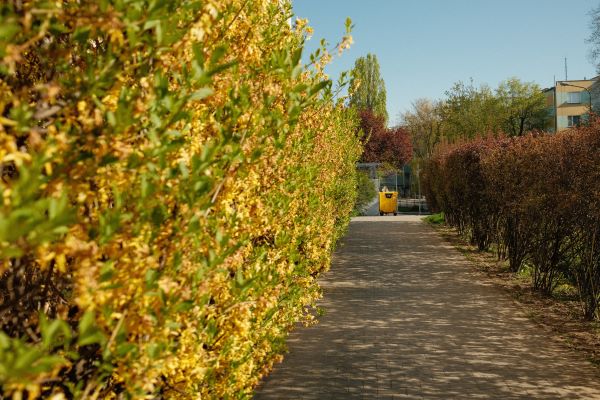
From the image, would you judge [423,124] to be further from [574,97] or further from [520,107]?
[574,97]

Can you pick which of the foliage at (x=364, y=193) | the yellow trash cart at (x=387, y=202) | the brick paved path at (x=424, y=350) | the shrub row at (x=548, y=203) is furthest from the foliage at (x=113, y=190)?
the yellow trash cart at (x=387, y=202)

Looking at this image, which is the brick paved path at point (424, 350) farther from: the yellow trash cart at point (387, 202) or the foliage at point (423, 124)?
the foliage at point (423, 124)

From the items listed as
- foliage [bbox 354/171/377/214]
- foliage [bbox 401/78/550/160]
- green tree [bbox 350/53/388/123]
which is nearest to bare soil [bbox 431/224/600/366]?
foliage [bbox 354/171/377/214]

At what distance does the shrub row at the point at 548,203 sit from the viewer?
358 inches

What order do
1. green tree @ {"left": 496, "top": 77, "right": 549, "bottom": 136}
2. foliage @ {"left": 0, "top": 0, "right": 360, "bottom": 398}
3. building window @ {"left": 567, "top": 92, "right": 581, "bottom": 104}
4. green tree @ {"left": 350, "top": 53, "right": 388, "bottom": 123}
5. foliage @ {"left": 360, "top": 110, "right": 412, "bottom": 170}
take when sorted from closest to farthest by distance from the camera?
1. foliage @ {"left": 0, "top": 0, "right": 360, "bottom": 398}
2. foliage @ {"left": 360, "top": 110, "right": 412, "bottom": 170}
3. green tree @ {"left": 496, "top": 77, "right": 549, "bottom": 136}
4. green tree @ {"left": 350, "top": 53, "right": 388, "bottom": 123}
5. building window @ {"left": 567, "top": 92, "right": 581, "bottom": 104}

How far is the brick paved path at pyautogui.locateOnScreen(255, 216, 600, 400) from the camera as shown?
619 cm

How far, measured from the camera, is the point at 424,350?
24.6 feet

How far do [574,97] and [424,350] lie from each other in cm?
7325

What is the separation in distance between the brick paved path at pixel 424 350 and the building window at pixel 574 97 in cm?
6724

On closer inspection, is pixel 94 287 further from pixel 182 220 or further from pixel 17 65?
pixel 17 65

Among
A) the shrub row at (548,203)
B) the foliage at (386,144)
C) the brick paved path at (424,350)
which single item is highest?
the foliage at (386,144)

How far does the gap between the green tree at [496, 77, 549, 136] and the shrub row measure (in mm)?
41648

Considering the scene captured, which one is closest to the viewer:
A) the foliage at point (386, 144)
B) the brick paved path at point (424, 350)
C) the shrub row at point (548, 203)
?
the brick paved path at point (424, 350)

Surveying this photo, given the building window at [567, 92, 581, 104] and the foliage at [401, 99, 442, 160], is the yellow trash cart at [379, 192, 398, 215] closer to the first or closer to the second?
the foliage at [401, 99, 442, 160]
